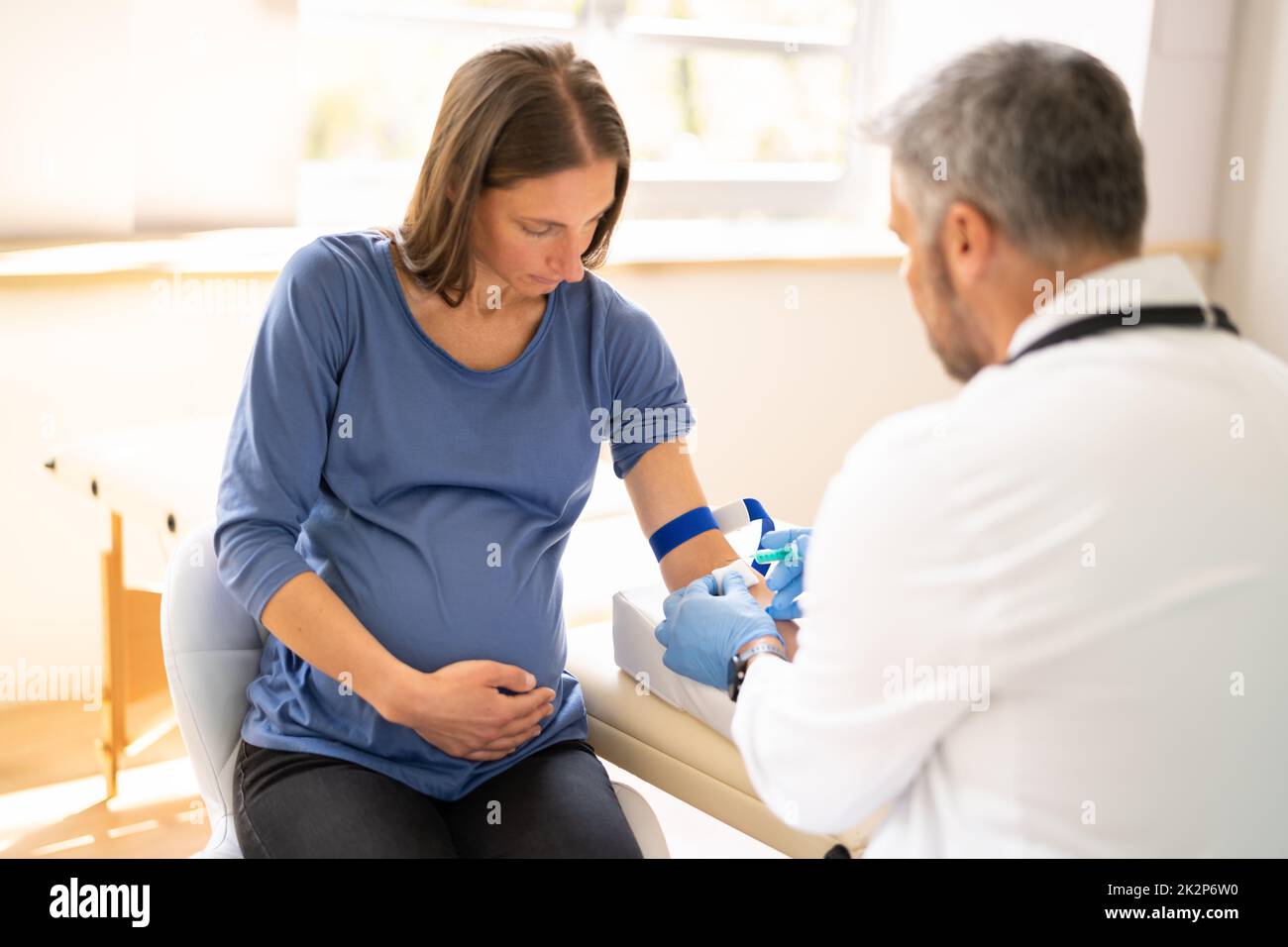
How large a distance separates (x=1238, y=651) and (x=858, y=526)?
0.25 metres

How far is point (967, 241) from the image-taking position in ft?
2.82

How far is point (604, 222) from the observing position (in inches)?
55.4

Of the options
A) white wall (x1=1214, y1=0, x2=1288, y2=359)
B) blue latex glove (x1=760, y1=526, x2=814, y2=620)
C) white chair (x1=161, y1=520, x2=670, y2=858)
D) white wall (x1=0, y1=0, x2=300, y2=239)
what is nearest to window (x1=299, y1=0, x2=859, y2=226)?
white wall (x1=0, y1=0, x2=300, y2=239)

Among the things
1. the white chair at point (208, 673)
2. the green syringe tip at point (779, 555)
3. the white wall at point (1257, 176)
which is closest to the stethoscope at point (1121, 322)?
the green syringe tip at point (779, 555)

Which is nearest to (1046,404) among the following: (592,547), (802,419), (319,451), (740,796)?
(740,796)

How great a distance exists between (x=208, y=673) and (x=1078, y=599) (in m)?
0.87

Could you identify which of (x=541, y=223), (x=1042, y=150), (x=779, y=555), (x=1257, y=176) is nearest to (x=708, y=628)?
(x=779, y=555)

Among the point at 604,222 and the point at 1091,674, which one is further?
the point at 604,222

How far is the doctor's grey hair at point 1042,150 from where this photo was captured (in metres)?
0.83

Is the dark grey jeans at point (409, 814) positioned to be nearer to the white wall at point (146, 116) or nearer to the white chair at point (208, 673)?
the white chair at point (208, 673)

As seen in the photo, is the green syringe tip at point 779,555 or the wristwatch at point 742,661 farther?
the green syringe tip at point 779,555

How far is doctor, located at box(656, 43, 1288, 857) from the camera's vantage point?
771mm
